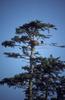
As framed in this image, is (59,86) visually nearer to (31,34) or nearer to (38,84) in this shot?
(38,84)

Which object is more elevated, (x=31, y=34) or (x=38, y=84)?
(x=31, y=34)

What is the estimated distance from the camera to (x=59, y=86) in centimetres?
3002

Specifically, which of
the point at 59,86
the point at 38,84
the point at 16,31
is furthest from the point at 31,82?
the point at 16,31

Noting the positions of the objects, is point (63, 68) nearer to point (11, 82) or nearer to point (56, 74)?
point (56, 74)

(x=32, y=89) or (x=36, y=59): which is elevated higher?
(x=36, y=59)

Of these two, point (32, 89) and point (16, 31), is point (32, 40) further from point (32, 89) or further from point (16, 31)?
point (32, 89)

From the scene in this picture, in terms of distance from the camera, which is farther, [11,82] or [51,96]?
[51,96]

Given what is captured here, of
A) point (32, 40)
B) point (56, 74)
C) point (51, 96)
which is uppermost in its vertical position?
point (32, 40)

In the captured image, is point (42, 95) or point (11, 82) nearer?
point (11, 82)

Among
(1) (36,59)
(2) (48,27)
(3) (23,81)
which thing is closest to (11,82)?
(3) (23,81)

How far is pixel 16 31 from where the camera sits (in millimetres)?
30109

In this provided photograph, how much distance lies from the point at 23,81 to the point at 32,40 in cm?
367

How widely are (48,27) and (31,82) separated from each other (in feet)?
16.6

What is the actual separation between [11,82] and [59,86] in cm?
426
